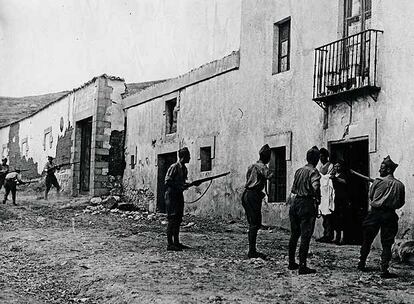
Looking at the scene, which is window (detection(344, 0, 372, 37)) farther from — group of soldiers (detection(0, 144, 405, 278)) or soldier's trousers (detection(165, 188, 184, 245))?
soldier's trousers (detection(165, 188, 184, 245))

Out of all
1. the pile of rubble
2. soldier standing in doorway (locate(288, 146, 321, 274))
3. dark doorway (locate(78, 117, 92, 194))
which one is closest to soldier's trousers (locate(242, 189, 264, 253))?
soldier standing in doorway (locate(288, 146, 321, 274))

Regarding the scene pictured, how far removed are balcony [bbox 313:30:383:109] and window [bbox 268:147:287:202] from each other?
1895 mm

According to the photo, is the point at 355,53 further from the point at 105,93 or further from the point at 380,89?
the point at 105,93

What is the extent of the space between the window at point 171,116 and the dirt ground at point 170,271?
5.68 metres

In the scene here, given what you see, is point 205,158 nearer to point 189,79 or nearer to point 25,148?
point 189,79

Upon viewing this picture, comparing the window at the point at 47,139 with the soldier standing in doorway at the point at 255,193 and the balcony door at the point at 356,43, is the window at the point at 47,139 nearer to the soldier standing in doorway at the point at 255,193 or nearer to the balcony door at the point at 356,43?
the balcony door at the point at 356,43

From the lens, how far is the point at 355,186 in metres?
10.6

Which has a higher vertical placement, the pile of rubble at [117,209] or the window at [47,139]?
the window at [47,139]

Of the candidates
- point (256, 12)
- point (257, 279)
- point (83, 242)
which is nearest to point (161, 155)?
point (256, 12)

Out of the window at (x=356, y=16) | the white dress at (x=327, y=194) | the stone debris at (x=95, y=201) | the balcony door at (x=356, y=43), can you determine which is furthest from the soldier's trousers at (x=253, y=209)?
the stone debris at (x=95, y=201)

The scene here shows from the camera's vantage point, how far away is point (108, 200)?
17.5m

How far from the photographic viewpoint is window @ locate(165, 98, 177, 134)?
16859 millimetres

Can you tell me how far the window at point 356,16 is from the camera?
10391 mm

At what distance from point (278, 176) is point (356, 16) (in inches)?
155
